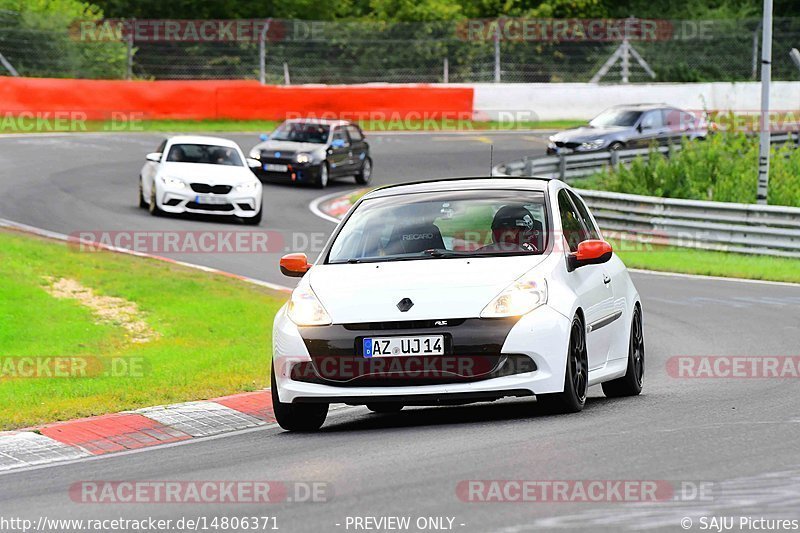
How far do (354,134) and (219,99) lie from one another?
30.6 feet

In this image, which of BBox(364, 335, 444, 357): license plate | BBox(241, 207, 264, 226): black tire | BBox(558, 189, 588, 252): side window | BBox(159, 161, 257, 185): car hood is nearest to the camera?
BBox(364, 335, 444, 357): license plate

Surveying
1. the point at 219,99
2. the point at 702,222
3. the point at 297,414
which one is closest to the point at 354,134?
the point at 219,99

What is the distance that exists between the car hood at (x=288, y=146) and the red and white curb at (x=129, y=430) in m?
22.6

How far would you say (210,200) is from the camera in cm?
2630

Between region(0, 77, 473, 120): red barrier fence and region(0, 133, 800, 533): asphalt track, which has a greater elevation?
region(0, 133, 800, 533): asphalt track

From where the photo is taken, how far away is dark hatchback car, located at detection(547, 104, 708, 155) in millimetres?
36594

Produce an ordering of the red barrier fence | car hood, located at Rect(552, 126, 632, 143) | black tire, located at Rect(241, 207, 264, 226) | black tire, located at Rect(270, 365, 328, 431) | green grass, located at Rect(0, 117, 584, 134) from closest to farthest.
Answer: black tire, located at Rect(270, 365, 328, 431)
black tire, located at Rect(241, 207, 264, 226)
car hood, located at Rect(552, 126, 632, 143)
the red barrier fence
green grass, located at Rect(0, 117, 584, 134)

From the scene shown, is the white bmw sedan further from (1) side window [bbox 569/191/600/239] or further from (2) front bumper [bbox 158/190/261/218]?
(1) side window [bbox 569/191/600/239]

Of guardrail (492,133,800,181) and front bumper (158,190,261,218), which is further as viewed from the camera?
guardrail (492,133,800,181)

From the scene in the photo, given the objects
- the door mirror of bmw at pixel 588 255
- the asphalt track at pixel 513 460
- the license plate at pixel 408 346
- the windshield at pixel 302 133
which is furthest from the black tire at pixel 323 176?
the license plate at pixel 408 346

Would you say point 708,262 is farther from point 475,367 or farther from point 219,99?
point 219,99

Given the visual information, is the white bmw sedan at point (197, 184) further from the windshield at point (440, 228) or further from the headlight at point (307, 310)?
the headlight at point (307, 310)

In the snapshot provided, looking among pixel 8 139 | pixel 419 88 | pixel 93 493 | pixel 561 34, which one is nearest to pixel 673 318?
pixel 93 493

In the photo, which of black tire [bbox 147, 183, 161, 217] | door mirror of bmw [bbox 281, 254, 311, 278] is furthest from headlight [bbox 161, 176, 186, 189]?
door mirror of bmw [bbox 281, 254, 311, 278]
